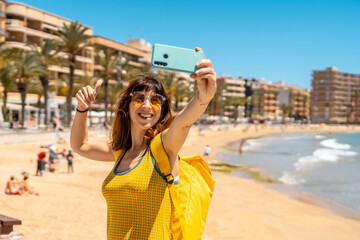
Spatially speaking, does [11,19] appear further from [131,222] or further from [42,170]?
[131,222]

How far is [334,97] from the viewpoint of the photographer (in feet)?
465

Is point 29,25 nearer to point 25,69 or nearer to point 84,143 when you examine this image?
point 25,69

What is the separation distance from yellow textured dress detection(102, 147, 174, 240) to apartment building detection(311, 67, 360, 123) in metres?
145

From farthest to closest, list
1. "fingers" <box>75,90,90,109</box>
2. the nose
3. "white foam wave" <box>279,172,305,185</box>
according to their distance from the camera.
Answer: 1. "white foam wave" <box>279,172,305,185</box>
2. "fingers" <box>75,90,90,109</box>
3. the nose

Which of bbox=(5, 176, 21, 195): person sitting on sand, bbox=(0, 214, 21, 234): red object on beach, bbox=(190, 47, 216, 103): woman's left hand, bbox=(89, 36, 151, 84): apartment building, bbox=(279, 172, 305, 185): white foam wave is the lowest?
bbox=(279, 172, 305, 185): white foam wave

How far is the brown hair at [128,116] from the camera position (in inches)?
88.4

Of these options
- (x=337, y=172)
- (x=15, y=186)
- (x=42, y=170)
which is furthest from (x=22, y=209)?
(x=337, y=172)

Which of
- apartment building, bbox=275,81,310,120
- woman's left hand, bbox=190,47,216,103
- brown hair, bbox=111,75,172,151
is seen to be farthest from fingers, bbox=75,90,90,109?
apartment building, bbox=275,81,310,120

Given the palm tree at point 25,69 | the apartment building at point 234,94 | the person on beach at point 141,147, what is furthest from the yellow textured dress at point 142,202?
the apartment building at point 234,94

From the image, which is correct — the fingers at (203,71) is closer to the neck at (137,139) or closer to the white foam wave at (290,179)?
the neck at (137,139)

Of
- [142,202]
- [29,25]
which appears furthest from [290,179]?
[29,25]

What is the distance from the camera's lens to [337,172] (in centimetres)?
2516

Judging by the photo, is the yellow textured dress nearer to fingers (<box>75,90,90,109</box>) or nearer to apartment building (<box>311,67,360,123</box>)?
fingers (<box>75,90,90,109</box>)

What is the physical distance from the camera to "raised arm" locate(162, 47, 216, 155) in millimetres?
1794
